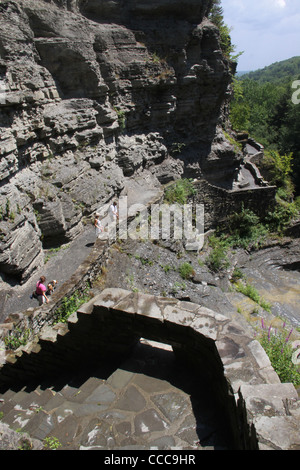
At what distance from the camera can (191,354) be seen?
Result: 12.9 feet

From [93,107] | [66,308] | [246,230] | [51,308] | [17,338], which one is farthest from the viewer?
[246,230]

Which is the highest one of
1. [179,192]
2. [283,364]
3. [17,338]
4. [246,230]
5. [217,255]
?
[179,192]

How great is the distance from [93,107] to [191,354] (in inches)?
420

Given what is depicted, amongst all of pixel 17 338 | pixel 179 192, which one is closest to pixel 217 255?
pixel 179 192

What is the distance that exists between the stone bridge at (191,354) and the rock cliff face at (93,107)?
3.28 metres

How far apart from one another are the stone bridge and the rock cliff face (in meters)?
3.28

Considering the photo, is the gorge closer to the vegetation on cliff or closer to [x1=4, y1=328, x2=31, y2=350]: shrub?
[x1=4, y1=328, x2=31, y2=350]: shrub

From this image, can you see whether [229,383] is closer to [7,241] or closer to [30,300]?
[30,300]

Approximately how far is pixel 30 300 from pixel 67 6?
34.6ft

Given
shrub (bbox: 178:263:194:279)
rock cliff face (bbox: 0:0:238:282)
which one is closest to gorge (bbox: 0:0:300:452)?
rock cliff face (bbox: 0:0:238:282)

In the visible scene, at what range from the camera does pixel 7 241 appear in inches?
295

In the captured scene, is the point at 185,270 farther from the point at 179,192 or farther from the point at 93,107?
the point at 93,107

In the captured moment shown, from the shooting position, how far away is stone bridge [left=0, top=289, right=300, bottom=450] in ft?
8.59
